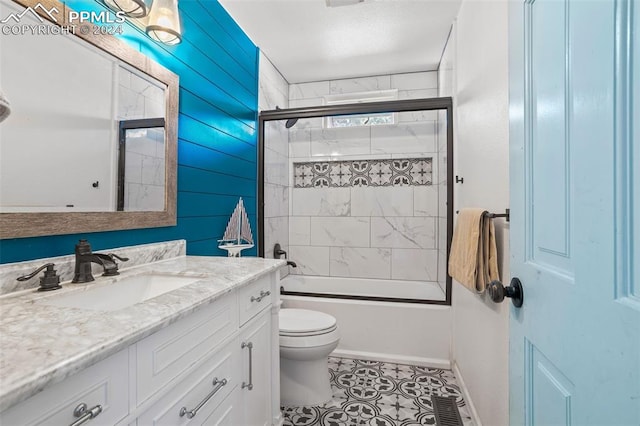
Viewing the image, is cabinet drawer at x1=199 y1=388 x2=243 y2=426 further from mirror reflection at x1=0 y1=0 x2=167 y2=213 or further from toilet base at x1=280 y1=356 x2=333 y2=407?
mirror reflection at x1=0 y1=0 x2=167 y2=213

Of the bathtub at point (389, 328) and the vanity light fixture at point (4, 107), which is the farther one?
the bathtub at point (389, 328)

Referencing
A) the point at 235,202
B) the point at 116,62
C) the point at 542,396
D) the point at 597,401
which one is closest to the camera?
the point at 597,401

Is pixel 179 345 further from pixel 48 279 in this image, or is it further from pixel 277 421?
pixel 277 421

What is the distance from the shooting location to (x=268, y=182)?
2.83m

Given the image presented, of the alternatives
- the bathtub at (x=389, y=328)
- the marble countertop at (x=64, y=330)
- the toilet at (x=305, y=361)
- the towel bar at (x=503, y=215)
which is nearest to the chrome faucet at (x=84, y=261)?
the marble countertop at (x=64, y=330)

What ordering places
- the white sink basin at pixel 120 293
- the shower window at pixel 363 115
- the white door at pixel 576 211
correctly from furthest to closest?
1. the shower window at pixel 363 115
2. the white sink basin at pixel 120 293
3. the white door at pixel 576 211

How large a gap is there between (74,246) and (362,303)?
1.88 meters

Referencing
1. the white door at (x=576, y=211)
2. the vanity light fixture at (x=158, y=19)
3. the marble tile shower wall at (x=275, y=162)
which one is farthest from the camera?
the marble tile shower wall at (x=275, y=162)

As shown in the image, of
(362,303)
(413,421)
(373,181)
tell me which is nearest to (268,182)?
(373,181)

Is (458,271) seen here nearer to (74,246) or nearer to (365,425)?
(365,425)

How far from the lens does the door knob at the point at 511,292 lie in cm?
77

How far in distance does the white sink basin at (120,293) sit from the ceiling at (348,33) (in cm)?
187

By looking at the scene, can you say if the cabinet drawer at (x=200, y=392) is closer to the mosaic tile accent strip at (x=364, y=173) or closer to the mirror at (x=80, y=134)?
the mirror at (x=80, y=134)

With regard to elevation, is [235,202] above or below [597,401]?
above
